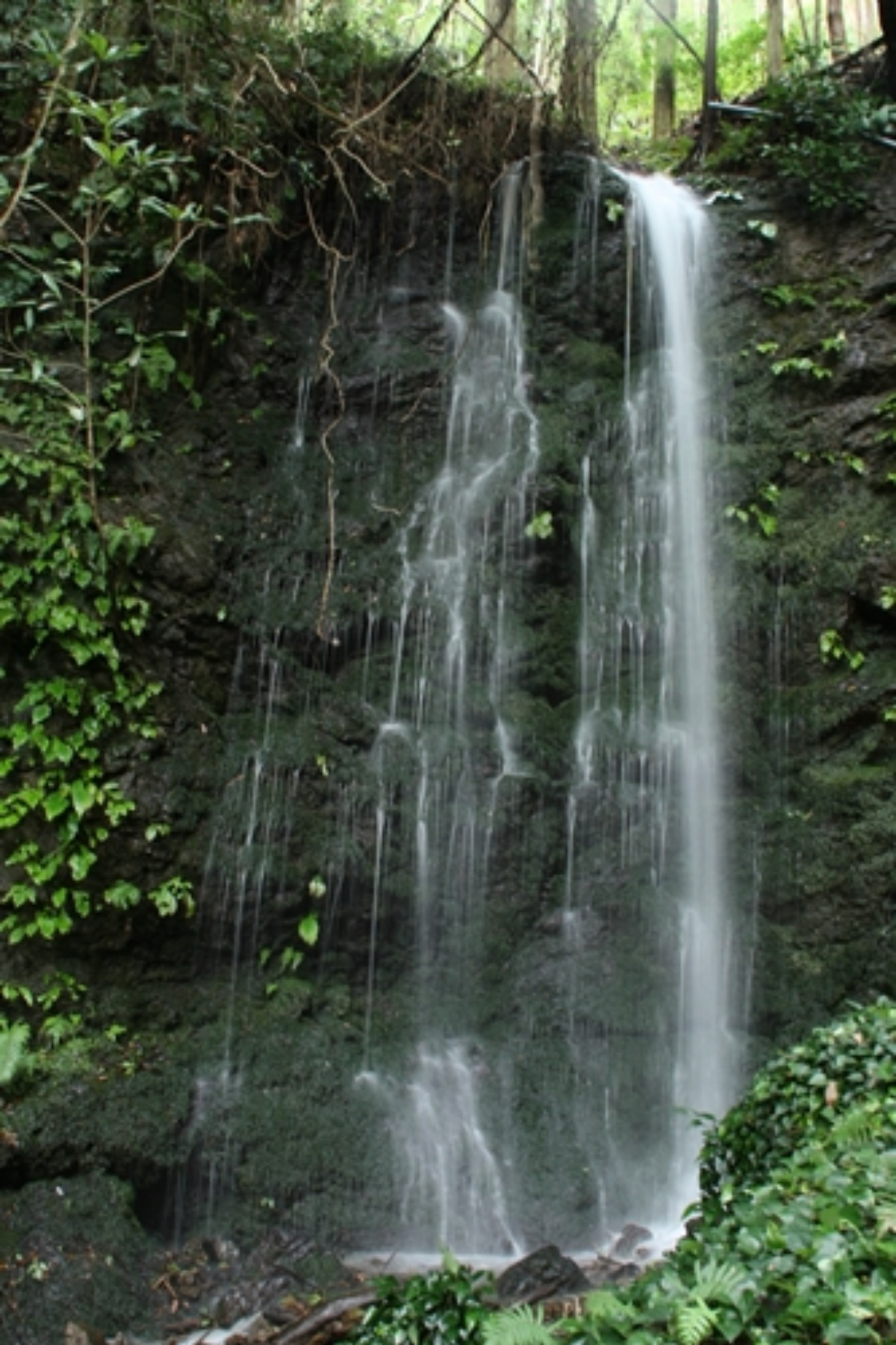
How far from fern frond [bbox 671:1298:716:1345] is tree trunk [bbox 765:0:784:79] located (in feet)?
53.7

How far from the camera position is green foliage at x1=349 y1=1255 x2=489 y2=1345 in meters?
3.43

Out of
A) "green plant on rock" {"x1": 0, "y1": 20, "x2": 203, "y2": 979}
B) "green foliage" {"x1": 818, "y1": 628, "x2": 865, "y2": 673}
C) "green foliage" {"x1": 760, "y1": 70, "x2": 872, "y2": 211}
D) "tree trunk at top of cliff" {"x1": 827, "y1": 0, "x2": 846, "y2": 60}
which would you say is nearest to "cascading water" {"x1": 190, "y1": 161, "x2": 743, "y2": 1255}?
"green foliage" {"x1": 818, "y1": 628, "x2": 865, "y2": 673}

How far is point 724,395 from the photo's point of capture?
31.2 feet

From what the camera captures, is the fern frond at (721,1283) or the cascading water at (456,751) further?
the cascading water at (456,751)

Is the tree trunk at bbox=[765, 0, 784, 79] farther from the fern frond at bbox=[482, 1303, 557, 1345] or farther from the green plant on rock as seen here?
the fern frond at bbox=[482, 1303, 557, 1345]

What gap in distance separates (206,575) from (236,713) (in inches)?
46.9

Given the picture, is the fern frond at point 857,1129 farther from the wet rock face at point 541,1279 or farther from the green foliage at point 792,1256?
the wet rock face at point 541,1279

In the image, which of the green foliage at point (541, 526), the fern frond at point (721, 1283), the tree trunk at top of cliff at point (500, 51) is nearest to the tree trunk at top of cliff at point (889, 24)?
the tree trunk at top of cliff at point (500, 51)

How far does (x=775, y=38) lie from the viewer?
14422 millimetres

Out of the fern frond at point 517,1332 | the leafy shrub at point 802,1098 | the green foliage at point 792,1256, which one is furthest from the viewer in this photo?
the leafy shrub at point 802,1098

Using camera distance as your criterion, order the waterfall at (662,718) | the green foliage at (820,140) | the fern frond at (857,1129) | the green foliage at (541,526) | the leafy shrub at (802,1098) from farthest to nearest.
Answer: the green foliage at (820,140)
the green foliage at (541,526)
the waterfall at (662,718)
the leafy shrub at (802,1098)
the fern frond at (857,1129)

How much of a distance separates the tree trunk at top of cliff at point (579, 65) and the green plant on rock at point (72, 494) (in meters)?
4.70

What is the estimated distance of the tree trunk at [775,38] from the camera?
14.3m

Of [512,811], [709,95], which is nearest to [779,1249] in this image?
[512,811]
